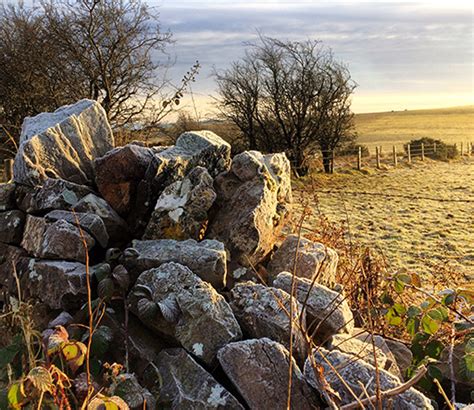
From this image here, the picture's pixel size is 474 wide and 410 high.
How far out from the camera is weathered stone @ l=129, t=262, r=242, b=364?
11.8ft

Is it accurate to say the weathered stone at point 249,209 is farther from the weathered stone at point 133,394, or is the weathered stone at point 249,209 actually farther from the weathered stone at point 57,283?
the weathered stone at point 133,394

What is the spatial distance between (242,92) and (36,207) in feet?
82.8

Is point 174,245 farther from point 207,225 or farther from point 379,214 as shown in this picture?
point 379,214

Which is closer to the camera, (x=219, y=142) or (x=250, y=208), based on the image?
(x=250, y=208)

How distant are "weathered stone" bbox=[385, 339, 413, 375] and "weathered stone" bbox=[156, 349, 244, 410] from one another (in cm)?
143

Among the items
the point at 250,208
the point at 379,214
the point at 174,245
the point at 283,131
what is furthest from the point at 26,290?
the point at 283,131

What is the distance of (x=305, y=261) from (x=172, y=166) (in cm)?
145

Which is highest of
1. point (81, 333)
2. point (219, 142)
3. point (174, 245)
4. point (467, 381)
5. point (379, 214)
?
point (219, 142)

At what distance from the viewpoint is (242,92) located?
1165 inches

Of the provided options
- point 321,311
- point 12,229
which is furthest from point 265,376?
point 12,229

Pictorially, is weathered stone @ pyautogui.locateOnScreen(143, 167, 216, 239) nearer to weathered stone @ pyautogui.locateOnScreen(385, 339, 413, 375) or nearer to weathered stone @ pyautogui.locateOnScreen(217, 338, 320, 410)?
weathered stone @ pyautogui.locateOnScreen(217, 338, 320, 410)

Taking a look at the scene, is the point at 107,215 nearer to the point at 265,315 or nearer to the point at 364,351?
the point at 265,315

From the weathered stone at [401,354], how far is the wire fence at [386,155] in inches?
953

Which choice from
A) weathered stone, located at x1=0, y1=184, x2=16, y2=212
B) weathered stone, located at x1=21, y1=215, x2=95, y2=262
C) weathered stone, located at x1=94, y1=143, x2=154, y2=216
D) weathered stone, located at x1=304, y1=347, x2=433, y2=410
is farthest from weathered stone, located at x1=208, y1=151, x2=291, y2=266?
weathered stone, located at x1=0, y1=184, x2=16, y2=212
